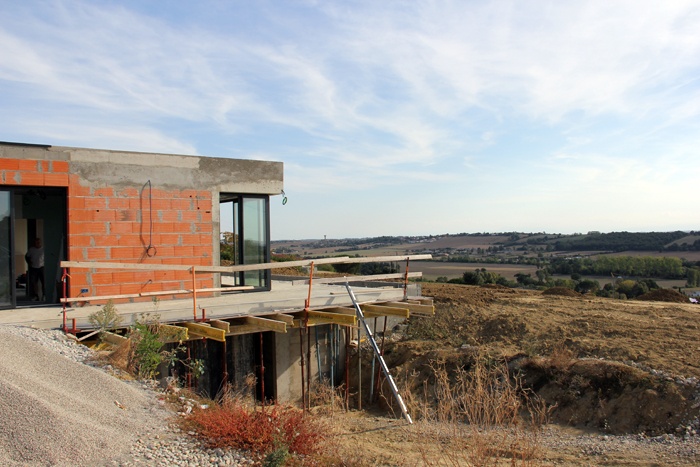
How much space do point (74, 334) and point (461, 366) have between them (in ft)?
25.3

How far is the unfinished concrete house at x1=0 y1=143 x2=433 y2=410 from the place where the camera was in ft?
36.6

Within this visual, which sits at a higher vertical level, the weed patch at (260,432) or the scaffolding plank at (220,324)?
the scaffolding plank at (220,324)

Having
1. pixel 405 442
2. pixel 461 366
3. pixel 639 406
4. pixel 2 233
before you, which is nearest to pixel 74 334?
pixel 2 233

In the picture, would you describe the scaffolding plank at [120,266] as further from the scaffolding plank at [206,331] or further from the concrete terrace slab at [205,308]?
the scaffolding plank at [206,331]

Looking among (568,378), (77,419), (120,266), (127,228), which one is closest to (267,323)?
(120,266)

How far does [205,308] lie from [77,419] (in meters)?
4.63

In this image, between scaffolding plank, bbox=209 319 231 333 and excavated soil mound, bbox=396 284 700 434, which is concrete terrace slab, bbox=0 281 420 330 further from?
excavated soil mound, bbox=396 284 700 434

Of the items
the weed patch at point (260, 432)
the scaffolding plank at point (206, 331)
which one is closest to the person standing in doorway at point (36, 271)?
the scaffolding plank at point (206, 331)

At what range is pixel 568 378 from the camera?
11.6 m

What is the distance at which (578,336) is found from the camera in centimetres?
1356

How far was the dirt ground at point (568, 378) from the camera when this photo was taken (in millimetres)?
8289

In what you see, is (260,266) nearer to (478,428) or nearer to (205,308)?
(205,308)

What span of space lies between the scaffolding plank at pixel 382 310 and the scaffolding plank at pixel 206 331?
12.0ft

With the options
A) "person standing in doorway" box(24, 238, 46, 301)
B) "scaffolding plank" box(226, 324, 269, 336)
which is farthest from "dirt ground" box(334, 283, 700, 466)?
"person standing in doorway" box(24, 238, 46, 301)
